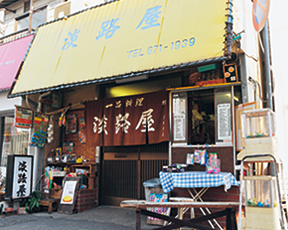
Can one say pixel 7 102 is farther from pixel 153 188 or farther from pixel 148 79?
pixel 153 188

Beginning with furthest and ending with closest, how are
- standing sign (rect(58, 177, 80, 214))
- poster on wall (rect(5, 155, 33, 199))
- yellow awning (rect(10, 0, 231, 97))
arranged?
poster on wall (rect(5, 155, 33, 199)), standing sign (rect(58, 177, 80, 214)), yellow awning (rect(10, 0, 231, 97))

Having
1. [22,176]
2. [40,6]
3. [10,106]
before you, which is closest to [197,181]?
[22,176]

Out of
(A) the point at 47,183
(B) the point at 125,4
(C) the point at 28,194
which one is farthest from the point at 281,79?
(C) the point at 28,194

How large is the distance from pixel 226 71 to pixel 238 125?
1.37m

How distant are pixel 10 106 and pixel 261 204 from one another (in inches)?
353

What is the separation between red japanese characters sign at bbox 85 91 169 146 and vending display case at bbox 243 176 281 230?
287 cm

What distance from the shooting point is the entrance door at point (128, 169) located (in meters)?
8.66

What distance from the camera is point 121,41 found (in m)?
7.65

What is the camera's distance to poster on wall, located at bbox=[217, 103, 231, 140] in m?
6.83

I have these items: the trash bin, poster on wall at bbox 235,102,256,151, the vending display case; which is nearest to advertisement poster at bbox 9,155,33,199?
the trash bin

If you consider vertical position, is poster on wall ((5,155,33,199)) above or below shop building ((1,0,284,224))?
below

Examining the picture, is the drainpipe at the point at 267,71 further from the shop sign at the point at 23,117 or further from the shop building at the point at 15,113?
the shop sign at the point at 23,117

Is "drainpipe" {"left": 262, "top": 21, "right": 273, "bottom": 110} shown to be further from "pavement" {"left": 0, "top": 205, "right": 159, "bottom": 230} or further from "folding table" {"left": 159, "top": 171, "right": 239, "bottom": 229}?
"pavement" {"left": 0, "top": 205, "right": 159, "bottom": 230}

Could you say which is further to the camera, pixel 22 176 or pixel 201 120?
pixel 22 176
